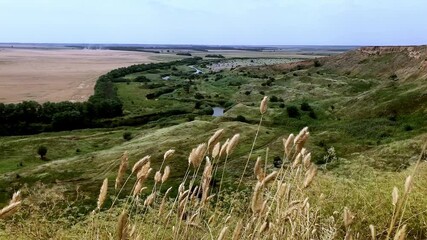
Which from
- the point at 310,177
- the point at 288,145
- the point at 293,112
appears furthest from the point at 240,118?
the point at 310,177

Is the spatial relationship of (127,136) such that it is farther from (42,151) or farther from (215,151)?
(215,151)

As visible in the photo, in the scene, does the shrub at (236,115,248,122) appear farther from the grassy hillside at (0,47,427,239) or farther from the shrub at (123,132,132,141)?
the shrub at (123,132,132,141)

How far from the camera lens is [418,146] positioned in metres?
36.8

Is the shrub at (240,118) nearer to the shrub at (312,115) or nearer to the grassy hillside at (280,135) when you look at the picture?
the grassy hillside at (280,135)

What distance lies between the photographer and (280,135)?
177 ft

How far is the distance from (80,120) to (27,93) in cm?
4383

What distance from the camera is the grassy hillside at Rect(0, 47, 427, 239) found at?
14.1m

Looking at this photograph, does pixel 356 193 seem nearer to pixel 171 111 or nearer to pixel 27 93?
pixel 171 111

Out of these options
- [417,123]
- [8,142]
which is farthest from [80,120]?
[417,123]

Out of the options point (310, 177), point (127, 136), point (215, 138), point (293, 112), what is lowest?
point (127, 136)

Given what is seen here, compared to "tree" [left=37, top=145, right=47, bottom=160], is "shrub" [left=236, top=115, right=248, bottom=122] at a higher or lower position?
higher

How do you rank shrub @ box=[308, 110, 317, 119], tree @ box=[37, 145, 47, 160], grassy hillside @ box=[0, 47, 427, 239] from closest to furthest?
grassy hillside @ box=[0, 47, 427, 239]
tree @ box=[37, 145, 47, 160]
shrub @ box=[308, 110, 317, 119]

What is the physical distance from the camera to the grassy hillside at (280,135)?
46.4 feet

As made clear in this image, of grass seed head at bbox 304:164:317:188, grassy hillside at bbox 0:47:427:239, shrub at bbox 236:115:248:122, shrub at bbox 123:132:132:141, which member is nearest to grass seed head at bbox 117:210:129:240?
grass seed head at bbox 304:164:317:188
